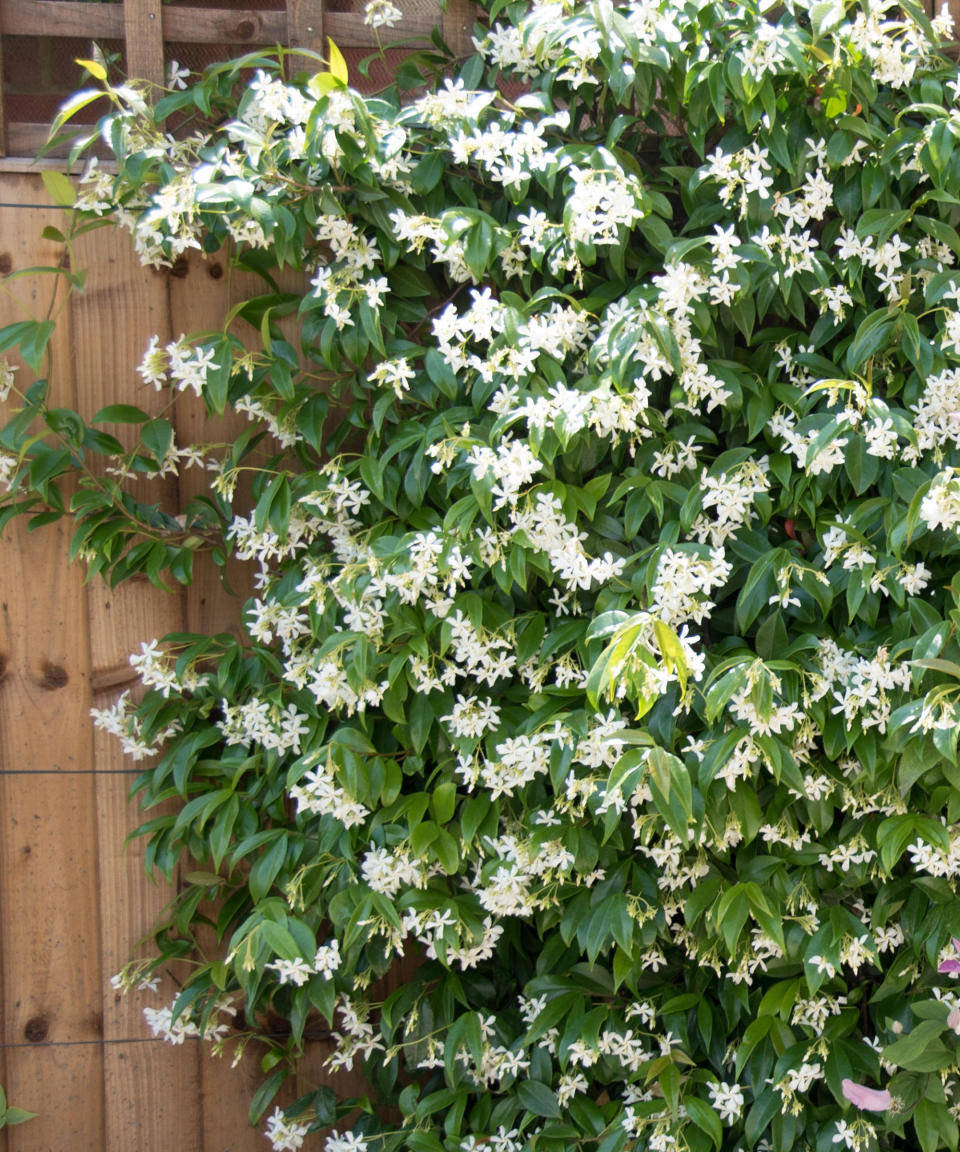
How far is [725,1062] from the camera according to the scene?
161 cm

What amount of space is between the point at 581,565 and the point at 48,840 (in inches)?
37.0

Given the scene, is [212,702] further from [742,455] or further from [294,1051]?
[742,455]

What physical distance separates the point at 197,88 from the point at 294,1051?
57.2 inches

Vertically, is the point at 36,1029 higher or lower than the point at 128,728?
lower

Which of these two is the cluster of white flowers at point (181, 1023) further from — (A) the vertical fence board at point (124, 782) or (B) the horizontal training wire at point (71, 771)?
(B) the horizontal training wire at point (71, 771)

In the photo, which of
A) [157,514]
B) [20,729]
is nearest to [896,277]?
[157,514]

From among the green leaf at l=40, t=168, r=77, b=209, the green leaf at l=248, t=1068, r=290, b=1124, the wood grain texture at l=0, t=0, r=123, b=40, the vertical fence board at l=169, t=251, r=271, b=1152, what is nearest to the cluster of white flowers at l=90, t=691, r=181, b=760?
the vertical fence board at l=169, t=251, r=271, b=1152

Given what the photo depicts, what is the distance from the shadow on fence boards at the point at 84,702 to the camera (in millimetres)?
1731

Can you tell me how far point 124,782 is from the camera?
1768 mm

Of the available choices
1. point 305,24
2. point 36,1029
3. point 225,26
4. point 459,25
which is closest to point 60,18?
point 225,26

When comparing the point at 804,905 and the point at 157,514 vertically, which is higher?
the point at 157,514

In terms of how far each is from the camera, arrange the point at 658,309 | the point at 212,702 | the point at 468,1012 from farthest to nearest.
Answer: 1. the point at 212,702
2. the point at 468,1012
3. the point at 658,309

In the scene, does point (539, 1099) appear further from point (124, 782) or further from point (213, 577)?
point (213, 577)

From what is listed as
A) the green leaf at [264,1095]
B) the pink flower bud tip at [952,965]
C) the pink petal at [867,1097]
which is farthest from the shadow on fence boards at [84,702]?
the pink flower bud tip at [952,965]
